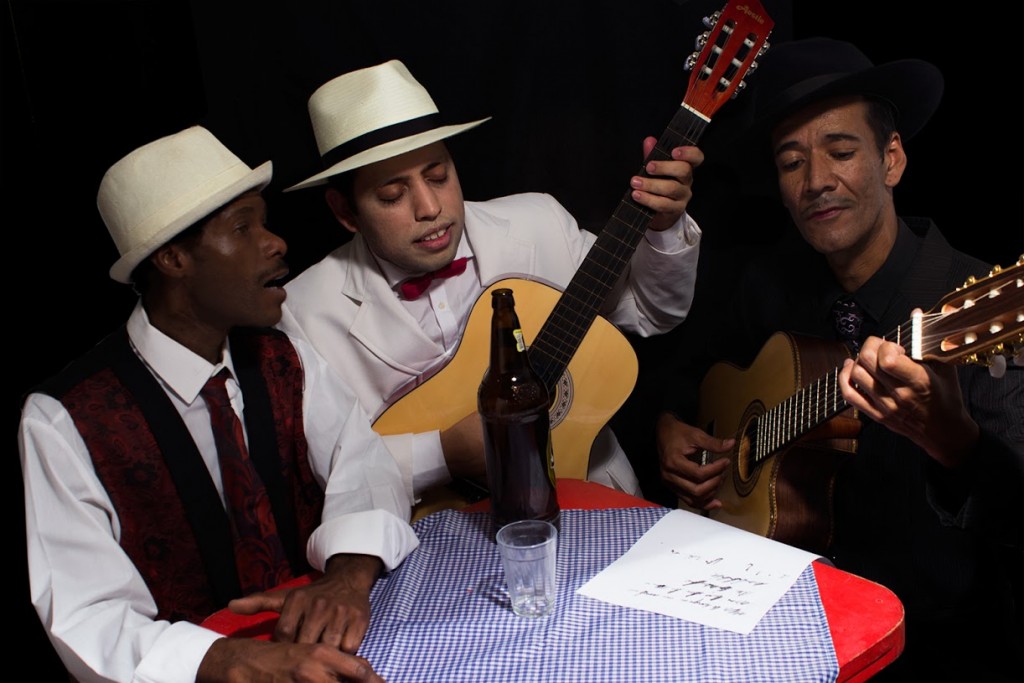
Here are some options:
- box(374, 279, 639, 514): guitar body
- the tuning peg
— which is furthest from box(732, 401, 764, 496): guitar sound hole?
the tuning peg

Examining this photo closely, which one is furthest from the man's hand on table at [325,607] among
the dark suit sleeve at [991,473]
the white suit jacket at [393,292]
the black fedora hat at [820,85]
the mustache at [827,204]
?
the black fedora hat at [820,85]

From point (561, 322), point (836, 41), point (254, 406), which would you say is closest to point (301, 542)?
point (254, 406)

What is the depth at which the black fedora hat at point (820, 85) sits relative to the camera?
2.20 metres

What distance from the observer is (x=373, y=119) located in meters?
2.41

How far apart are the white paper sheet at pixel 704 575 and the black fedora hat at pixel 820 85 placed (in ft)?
3.58

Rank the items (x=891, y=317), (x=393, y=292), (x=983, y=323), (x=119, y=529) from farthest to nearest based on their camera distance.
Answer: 1. (x=393, y=292)
2. (x=891, y=317)
3. (x=119, y=529)
4. (x=983, y=323)

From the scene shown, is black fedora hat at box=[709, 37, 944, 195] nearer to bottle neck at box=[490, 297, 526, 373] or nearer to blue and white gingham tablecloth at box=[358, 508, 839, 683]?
bottle neck at box=[490, 297, 526, 373]

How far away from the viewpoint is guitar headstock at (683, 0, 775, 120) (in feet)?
7.70

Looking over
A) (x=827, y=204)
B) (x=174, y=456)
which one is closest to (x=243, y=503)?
(x=174, y=456)

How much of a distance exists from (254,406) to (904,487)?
5.35 feet

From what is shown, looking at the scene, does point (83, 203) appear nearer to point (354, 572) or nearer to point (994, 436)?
point (354, 572)

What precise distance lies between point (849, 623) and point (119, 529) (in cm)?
154

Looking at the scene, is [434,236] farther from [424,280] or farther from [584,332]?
[584,332]

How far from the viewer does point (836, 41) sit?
2.40 m
